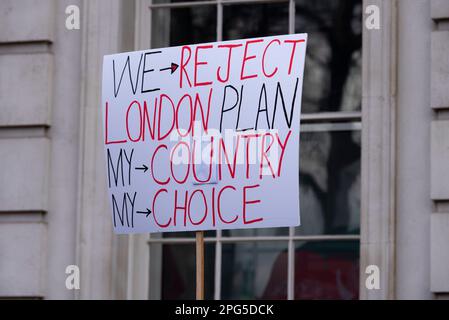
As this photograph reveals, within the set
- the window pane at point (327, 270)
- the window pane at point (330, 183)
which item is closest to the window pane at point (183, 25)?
the window pane at point (330, 183)

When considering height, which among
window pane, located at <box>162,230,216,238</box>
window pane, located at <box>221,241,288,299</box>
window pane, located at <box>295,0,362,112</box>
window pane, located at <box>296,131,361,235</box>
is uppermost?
window pane, located at <box>295,0,362,112</box>

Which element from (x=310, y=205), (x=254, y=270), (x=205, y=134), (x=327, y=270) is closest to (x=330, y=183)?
(x=310, y=205)

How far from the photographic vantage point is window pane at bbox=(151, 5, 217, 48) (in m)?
9.11

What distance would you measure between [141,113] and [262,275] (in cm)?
194

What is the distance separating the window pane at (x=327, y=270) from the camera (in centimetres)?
852

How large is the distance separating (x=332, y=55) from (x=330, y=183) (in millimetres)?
781

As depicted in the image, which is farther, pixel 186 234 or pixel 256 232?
pixel 186 234

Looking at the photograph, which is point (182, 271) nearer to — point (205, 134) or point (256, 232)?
point (256, 232)

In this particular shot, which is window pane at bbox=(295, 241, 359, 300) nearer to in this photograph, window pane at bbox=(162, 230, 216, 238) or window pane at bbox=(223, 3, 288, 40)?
window pane at bbox=(162, 230, 216, 238)

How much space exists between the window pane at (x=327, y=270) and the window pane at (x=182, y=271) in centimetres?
56

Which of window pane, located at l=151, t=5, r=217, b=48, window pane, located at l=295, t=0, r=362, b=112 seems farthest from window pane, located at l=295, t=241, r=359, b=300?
window pane, located at l=151, t=5, r=217, b=48

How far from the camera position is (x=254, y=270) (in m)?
8.77
